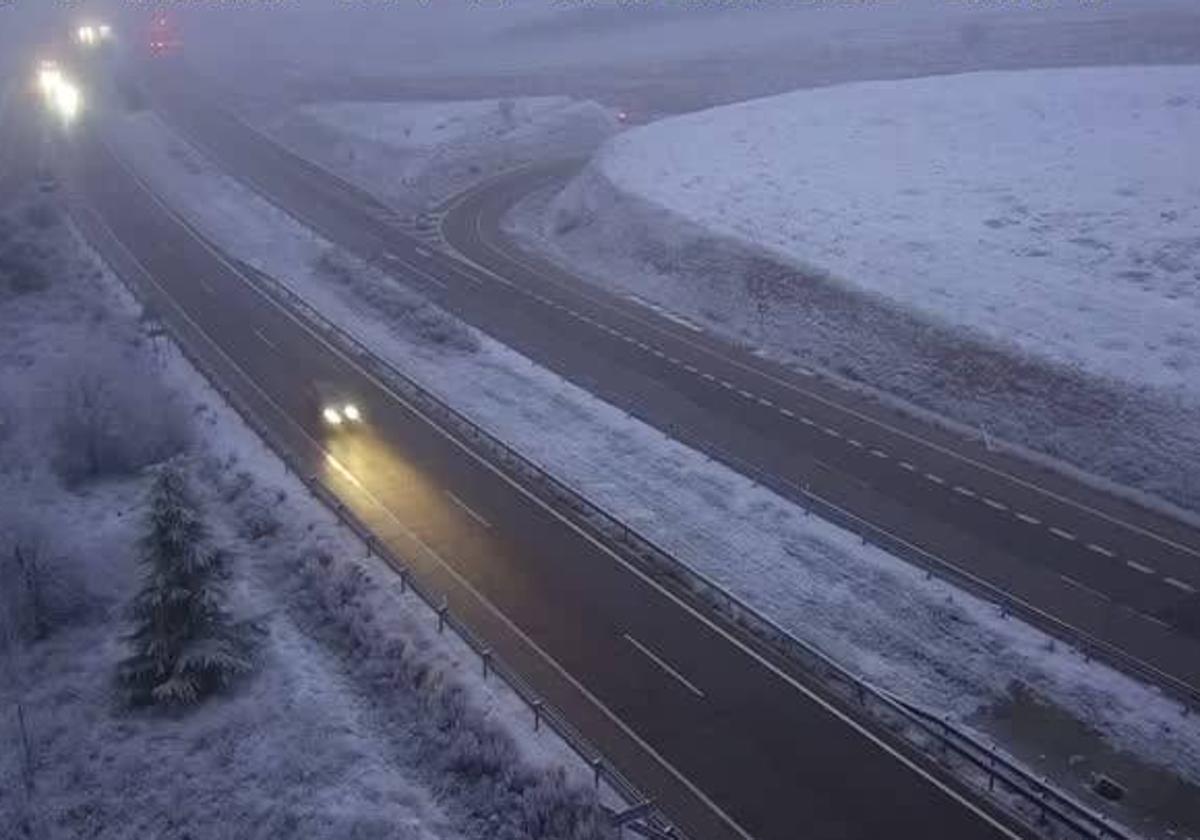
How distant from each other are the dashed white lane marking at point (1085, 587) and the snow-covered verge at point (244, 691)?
1516 cm

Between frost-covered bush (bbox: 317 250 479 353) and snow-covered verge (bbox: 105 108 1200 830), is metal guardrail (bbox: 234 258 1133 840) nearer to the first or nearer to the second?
snow-covered verge (bbox: 105 108 1200 830)

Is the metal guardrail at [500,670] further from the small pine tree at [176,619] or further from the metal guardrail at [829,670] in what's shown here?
the metal guardrail at [829,670]

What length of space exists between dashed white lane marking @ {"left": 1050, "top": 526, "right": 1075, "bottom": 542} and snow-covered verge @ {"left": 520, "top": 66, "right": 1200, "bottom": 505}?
14.9 feet

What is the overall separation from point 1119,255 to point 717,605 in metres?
29.4

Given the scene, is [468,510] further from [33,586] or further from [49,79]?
[49,79]

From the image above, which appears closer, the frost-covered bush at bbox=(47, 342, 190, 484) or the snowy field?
the frost-covered bush at bbox=(47, 342, 190, 484)

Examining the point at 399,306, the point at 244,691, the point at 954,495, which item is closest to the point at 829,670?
the point at 954,495

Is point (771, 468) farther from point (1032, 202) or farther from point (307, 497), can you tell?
point (1032, 202)

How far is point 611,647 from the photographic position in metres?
27.6

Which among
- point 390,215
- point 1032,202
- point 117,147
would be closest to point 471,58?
point 117,147

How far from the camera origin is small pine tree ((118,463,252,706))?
83.6ft

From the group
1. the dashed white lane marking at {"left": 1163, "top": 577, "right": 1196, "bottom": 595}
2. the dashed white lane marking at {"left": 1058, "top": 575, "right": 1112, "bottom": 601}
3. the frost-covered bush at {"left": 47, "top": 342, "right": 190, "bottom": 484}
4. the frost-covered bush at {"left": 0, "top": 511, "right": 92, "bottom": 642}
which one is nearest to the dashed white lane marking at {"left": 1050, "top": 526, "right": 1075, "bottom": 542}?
the dashed white lane marking at {"left": 1058, "top": 575, "right": 1112, "bottom": 601}

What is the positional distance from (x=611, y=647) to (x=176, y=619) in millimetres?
10309

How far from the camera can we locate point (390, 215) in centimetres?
7306
